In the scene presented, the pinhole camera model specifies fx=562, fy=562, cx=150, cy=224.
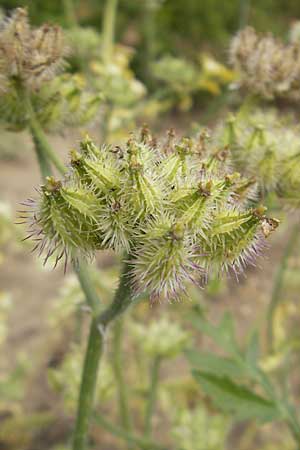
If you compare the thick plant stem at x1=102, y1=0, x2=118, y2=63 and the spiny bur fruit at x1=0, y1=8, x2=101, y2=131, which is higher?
the thick plant stem at x1=102, y1=0, x2=118, y2=63

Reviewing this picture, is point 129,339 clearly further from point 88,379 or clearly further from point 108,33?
point 88,379

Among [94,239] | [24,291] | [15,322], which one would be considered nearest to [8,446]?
[15,322]

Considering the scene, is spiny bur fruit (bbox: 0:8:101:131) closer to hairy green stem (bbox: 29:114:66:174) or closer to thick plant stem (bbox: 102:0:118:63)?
hairy green stem (bbox: 29:114:66:174)

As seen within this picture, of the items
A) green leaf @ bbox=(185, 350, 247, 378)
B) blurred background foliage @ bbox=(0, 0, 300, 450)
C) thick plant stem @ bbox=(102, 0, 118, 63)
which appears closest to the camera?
green leaf @ bbox=(185, 350, 247, 378)

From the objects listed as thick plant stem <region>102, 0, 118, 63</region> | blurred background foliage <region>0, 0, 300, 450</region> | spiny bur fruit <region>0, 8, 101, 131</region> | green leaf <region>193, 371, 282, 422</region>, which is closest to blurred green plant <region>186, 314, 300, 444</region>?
green leaf <region>193, 371, 282, 422</region>

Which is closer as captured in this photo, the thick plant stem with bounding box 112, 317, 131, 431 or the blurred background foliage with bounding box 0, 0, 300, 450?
the thick plant stem with bounding box 112, 317, 131, 431

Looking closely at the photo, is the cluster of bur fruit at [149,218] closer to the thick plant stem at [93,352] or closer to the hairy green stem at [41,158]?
the thick plant stem at [93,352]

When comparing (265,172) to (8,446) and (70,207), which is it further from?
(8,446)
